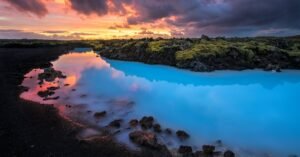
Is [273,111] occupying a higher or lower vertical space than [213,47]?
lower

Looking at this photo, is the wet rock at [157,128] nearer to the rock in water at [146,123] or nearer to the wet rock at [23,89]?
the rock in water at [146,123]

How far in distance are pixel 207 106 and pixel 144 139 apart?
10958mm

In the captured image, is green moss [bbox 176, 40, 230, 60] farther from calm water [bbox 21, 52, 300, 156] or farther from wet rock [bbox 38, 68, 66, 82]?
wet rock [bbox 38, 68, 66, 82]

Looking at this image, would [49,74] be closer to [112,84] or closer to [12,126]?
[112,84]

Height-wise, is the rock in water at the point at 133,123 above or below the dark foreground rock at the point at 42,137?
below

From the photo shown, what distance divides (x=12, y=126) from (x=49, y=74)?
2084cm

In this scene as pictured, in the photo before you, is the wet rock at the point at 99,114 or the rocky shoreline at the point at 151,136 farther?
the wet rock at the point at 99,114

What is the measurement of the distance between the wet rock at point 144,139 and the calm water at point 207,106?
533 mm

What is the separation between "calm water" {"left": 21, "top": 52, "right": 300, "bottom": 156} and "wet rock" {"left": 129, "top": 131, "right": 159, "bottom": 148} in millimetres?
533

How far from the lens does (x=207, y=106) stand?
899 inches

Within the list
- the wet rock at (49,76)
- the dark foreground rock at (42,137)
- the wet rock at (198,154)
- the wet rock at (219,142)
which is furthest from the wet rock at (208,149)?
the wet rock at (49,76)

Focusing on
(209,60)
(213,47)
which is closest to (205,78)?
(209,60)

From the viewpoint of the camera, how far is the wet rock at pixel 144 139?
13.0 m

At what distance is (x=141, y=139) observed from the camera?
1341 cm
